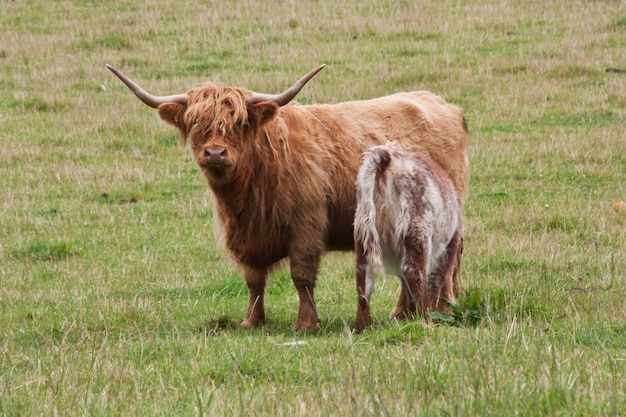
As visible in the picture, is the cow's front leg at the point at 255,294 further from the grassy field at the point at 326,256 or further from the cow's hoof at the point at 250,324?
the grassy field at the point at 326,256

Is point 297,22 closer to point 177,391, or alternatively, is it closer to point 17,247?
point 17,247

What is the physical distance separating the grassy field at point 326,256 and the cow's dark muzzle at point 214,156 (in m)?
1.14

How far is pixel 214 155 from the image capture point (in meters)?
6.38

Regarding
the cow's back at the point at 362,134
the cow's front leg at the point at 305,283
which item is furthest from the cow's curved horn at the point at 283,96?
the cow's front leg at the point at 305,283

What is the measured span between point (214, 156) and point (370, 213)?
3.76ft

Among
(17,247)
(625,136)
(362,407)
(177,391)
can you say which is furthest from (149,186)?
(362,407)

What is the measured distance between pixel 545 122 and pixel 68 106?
747cm

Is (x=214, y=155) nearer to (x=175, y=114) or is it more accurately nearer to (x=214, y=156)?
(x=214, y=156)

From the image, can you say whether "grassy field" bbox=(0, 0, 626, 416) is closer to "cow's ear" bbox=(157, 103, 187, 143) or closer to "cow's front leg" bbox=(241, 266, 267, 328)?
"cow's front leg" bbox=(241, 266, 267, 328)

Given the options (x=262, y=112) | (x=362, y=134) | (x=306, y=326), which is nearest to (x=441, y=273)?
(x=306, y=326)

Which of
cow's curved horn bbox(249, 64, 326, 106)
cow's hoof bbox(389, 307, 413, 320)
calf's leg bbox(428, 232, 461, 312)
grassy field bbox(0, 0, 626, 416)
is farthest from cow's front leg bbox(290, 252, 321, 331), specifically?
cow's curved horn bbox(249, 64, 326, 106)

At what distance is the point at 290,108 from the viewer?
7383 millimetres

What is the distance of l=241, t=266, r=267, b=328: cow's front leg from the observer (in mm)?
6961

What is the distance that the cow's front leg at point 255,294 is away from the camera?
6961 millimetres
